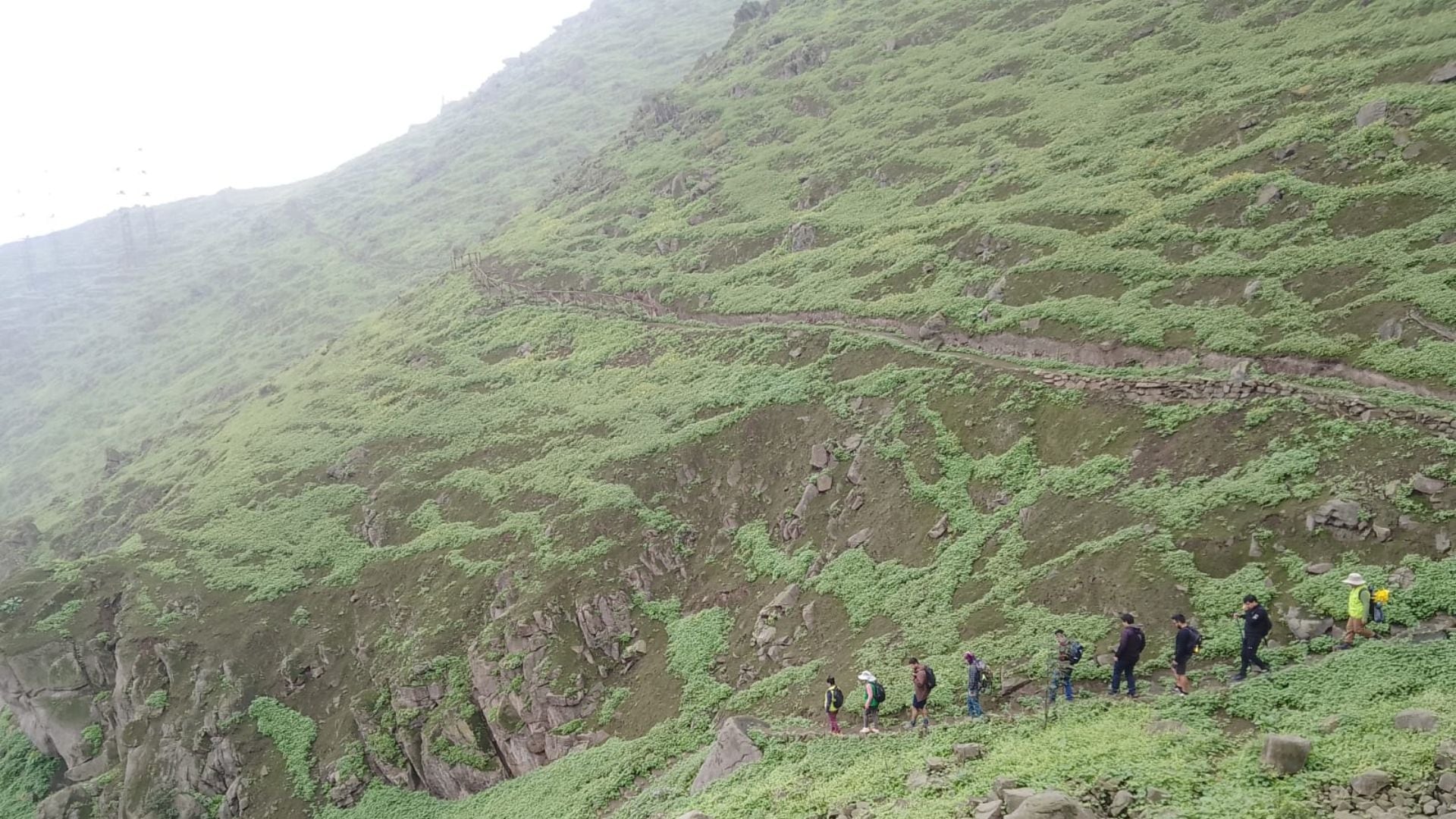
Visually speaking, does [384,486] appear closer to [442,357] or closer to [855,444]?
[442,357]

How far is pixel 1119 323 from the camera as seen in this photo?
3052 centimetres

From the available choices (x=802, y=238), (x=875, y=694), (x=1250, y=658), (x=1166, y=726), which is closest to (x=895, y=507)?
(x=875, y=694)

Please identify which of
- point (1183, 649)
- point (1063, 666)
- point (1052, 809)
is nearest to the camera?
point (1052, 809)

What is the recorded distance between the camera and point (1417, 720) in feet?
42.1

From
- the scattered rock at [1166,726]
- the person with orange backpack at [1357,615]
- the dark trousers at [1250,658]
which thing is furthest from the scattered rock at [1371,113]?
the scattered rock at [1166,726]

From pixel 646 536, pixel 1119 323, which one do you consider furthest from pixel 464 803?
pixel 1119 323

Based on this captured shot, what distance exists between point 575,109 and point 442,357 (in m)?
122

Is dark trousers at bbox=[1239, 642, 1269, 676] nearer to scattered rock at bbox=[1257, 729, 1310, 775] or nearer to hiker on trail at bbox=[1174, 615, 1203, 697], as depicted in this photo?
hiker on trail at bbox=[1174, 615, 1203, 697]

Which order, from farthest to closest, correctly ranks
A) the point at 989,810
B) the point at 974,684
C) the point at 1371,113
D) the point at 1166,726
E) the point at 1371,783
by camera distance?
the point at 1371,113
the point at 974,684
the point at 1166,726
the point at 989,810
the point at 1371,783

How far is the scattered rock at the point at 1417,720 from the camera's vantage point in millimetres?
12625

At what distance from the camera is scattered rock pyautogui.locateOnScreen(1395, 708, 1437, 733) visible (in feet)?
41.4

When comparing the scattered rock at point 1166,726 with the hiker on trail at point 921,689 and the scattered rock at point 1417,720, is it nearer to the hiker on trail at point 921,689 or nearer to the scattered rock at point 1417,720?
the scattered rock at point 1417,720

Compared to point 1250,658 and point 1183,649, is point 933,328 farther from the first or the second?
point 1250,658

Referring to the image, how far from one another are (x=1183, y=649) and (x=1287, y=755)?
13.3 feet
